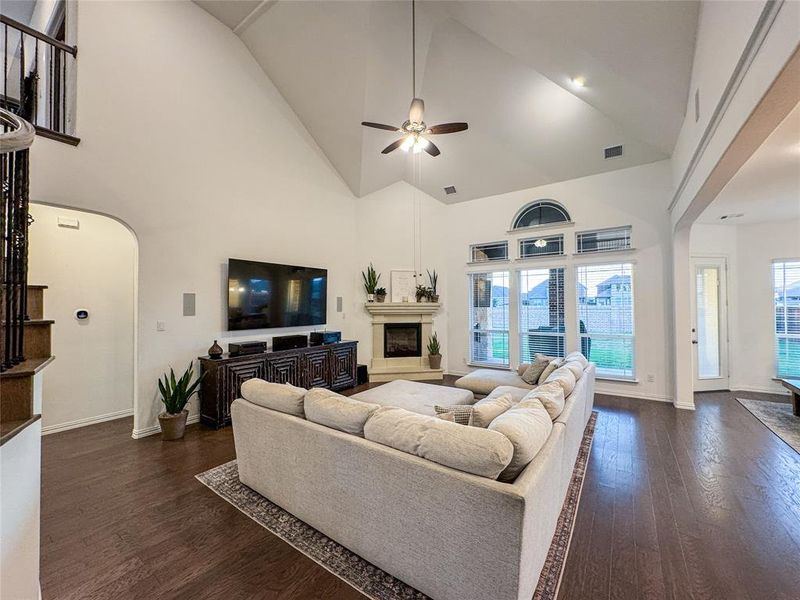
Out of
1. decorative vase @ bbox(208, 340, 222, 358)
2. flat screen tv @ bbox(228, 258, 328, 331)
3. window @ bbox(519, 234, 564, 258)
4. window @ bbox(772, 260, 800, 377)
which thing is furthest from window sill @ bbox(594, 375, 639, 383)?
decorative vase @ bbox(208, 340, 222, 358)

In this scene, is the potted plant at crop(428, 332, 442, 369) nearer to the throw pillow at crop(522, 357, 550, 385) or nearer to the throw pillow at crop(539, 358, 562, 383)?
the throw pillow at crop(522, 357, 550, 385)

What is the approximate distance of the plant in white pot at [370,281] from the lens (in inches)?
252

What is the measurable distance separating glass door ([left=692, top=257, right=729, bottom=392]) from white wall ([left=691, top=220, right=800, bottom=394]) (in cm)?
10

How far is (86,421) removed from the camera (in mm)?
3912

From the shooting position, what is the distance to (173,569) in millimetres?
1789

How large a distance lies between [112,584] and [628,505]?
3201 millimetres

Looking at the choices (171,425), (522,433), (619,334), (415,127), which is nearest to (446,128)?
(415,127)

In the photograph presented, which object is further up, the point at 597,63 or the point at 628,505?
the point at 597,63

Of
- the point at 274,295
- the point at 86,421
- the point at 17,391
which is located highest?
the point at 274,295

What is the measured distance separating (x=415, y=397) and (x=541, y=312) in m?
3.45

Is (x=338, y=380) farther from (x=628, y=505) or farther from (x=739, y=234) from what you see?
(x=739, y=234)

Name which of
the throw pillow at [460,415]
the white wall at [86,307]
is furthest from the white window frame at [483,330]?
the white wall at [86,307]

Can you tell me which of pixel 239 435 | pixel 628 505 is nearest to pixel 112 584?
pixel 239 435

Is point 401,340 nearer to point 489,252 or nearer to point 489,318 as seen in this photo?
point 489,318
